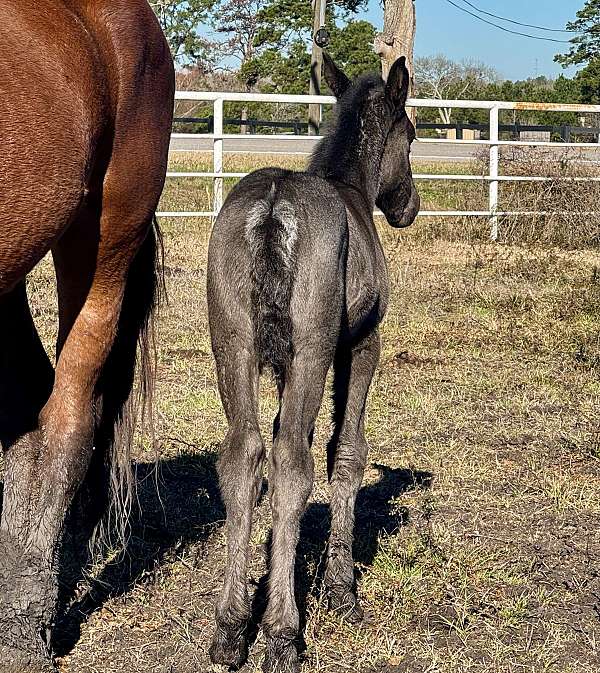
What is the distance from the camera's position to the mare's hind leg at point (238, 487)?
119 inches

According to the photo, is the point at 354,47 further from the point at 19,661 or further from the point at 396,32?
the point at 19,661

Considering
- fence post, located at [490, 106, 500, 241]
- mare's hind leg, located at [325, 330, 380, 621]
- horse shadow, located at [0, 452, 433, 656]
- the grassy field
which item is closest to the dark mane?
mare's hind leg, located at [325, 330, 380, 621]

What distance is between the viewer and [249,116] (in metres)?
39.6

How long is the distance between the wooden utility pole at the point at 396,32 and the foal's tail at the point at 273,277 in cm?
1127

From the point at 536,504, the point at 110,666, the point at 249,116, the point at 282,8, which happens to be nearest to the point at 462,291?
the point at 536,504

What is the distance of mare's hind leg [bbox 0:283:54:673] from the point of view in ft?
9.35

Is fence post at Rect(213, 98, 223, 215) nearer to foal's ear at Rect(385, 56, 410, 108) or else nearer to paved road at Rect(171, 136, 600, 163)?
foal's ear at Rect(385, 56, 410, 108)

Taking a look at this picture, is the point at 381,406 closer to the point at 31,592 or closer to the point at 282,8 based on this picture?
the point at 31,592

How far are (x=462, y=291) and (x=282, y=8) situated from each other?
36742mm

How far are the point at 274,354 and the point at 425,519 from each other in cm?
171

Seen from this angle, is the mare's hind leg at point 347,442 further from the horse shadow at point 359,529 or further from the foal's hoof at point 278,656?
the foal's hoof at point 278,656

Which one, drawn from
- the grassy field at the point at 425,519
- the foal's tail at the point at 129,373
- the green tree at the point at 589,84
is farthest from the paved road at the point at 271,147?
the foal's tail at the point at 129,373

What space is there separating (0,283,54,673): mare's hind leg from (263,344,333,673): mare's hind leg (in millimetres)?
719

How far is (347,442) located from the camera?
146 inches
